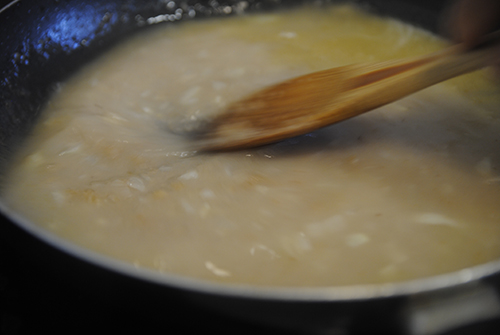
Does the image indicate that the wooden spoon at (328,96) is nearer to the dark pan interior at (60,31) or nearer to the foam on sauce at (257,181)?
the foam on sauce at (257,181)

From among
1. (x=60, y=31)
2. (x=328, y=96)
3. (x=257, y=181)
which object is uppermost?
(x=60, y=31)

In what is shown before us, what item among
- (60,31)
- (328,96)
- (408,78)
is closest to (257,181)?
(328,96)

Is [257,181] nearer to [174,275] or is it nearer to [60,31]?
[174,275]

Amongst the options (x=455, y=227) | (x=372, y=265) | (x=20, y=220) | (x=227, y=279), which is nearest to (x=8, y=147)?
(x=20, y=220)

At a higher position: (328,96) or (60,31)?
(60,31)

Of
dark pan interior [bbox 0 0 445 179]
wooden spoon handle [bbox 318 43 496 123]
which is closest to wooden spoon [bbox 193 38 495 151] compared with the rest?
wooden spoon handle [bbox 318 43 496 123]

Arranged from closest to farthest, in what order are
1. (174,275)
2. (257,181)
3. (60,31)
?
(174,275) → (257,181) → (60,31)

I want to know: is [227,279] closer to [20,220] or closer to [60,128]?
[20,220]
